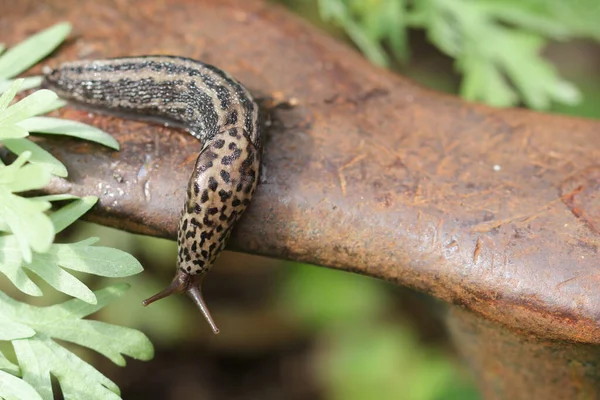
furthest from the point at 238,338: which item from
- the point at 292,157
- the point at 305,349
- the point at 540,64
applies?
the point at 540,64

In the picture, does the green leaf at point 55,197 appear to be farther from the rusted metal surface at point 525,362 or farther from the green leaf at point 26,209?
the rusted metal surface at point 525,362

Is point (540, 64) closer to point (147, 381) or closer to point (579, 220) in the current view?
point (579, 220)

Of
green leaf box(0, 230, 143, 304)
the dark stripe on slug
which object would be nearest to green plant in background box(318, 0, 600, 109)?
the dark stripe on slug

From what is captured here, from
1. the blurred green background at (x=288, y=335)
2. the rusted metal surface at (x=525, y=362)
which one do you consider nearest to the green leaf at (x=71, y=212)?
the rusted metal surface at (x=525, y=362)

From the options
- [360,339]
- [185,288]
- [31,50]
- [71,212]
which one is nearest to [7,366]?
[71,212]

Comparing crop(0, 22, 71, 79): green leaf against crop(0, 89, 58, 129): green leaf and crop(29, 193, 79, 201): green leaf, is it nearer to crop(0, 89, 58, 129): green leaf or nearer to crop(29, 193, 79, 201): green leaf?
crop(0, 89, 58, 129): green leaf
